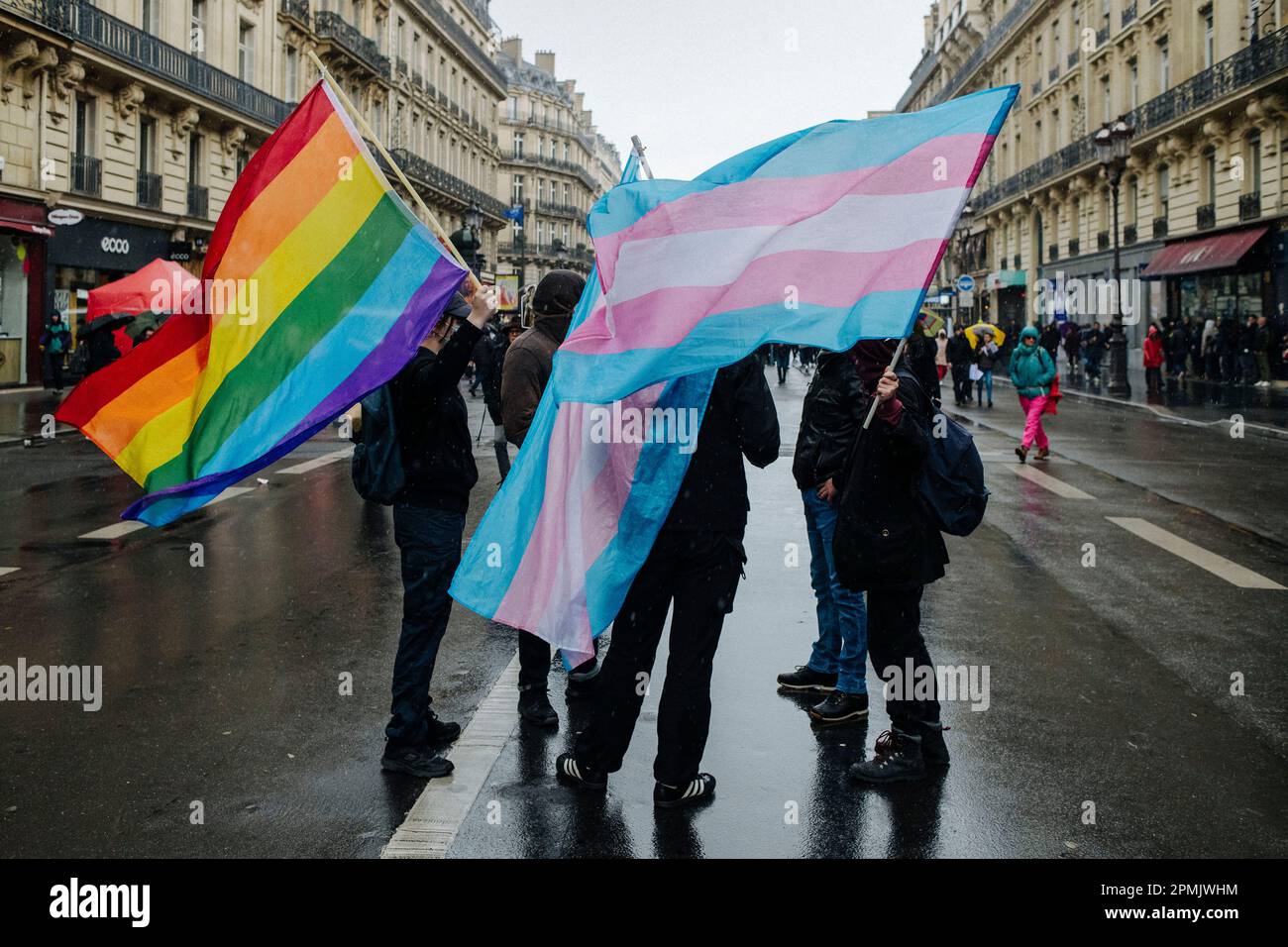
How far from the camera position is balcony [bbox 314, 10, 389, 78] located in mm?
39094

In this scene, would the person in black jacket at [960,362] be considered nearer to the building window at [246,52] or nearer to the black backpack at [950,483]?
the black backpack at [950,483]

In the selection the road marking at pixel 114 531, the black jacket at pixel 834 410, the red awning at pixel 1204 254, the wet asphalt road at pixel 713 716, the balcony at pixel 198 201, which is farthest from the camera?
the balcony at pixel 198 201

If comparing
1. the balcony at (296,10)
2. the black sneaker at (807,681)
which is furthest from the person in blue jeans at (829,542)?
the balcony at (296,10)

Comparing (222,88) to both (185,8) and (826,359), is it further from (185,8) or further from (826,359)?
(826,359)

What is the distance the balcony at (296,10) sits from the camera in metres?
36.8

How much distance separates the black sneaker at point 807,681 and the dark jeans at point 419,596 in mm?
1825

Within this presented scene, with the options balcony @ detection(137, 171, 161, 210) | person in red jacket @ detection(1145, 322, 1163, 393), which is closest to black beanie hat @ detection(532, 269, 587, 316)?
person in red jacket @ detection(1145, 322, 1163, 393)

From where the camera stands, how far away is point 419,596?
4.50 meters

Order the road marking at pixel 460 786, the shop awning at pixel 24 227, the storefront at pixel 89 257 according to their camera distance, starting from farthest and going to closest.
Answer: the storefront at pixel 89 257
the shop awning at pixel 24 227
the road marking at pixel 460 786

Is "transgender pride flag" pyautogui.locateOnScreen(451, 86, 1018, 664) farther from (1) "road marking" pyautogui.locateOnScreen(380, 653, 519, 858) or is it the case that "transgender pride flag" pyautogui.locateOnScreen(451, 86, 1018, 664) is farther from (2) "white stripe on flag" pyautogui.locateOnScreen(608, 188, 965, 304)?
(1) "road marking" pyautogui.locateOnScreen(380, 653, 519, 858)

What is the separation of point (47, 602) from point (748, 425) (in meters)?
5.33

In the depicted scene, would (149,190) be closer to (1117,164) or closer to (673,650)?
(1117,164)

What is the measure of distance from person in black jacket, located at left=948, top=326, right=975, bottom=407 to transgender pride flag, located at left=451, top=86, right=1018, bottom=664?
21595mm

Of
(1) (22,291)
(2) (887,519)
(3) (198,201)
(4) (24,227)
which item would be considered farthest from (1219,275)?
(2) (887,519)
